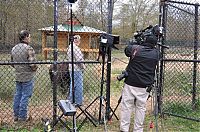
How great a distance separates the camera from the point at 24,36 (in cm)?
537

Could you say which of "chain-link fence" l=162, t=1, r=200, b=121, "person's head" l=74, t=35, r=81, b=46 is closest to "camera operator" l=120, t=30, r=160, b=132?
"chain-link fence" l=162, t=1, r=200, b=121

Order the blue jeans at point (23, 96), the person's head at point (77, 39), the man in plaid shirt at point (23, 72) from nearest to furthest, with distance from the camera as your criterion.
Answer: the man in plaid shirt at point (23, 72) < the blue jeans at point (23, 96) < the person's head at point (77, 39)

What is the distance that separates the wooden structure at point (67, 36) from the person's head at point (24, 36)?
27cm

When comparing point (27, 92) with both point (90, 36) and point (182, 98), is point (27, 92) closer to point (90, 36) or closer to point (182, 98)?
point (90, 36)

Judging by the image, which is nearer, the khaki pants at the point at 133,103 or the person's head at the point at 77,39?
the khaki pants at the point at 133,103

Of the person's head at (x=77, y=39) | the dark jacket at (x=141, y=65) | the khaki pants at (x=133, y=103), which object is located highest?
the person's head at (x=77, y=39)

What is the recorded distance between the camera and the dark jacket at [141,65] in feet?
16.2

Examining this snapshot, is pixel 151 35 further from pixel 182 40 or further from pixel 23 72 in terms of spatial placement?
pixel 23 72

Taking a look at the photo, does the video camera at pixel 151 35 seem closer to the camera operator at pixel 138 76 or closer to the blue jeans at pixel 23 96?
the camera operator at pixel 138 76

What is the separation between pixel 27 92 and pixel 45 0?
177 centimetres

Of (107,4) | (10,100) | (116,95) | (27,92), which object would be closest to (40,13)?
(107,4)

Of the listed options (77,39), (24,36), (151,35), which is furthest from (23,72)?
(151,35)

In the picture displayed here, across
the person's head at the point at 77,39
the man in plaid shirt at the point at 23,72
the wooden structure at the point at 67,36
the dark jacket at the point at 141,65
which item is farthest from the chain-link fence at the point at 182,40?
the man in plaid shirt at the point at 23,72

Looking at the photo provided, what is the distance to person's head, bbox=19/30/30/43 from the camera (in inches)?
209
